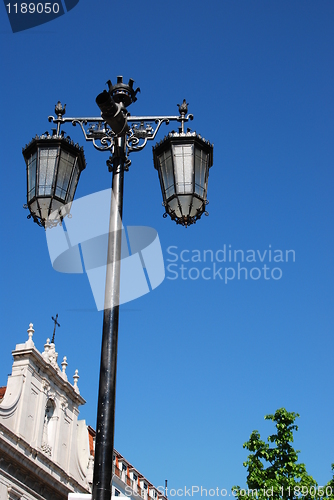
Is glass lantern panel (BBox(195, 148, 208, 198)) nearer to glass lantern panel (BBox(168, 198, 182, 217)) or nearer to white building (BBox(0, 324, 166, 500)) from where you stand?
glass lantern panel (BBox(168, 198, 182, 217))

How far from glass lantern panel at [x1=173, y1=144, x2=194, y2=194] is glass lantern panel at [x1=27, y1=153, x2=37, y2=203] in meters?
1.54

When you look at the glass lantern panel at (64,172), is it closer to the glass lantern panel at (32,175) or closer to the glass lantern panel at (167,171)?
the glass lantern panel at (32,175)

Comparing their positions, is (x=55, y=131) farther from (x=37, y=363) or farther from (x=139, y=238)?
(x=37, y=363)

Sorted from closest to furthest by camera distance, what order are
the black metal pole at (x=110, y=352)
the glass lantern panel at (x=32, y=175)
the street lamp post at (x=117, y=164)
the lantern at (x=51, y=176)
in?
the black metal pole at (x=110, y=352), the street lamp post at (x=117, y=164), the lantern at (x=51, y=176), the glass lantern panel at (x=32, y=175)

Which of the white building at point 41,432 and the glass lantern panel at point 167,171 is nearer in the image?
the glass lantern panel at point 167,171

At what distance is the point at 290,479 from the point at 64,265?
51.4ft

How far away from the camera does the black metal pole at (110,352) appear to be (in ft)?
13.8

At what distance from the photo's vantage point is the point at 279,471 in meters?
19.6

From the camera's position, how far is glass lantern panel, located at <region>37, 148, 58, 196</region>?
5840 mm

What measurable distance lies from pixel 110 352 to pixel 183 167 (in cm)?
222

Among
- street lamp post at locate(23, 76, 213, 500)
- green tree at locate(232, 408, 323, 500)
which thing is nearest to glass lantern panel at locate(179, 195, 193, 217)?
street lamp post at locate(23, 76, 213, 500)

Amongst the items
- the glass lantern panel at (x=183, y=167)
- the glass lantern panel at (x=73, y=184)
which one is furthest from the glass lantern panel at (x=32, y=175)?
the glass lantern panel at (x=183, y=167)

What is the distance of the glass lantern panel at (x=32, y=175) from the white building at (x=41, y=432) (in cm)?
1871

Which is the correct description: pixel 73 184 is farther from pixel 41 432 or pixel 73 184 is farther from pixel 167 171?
pixel 41 432
